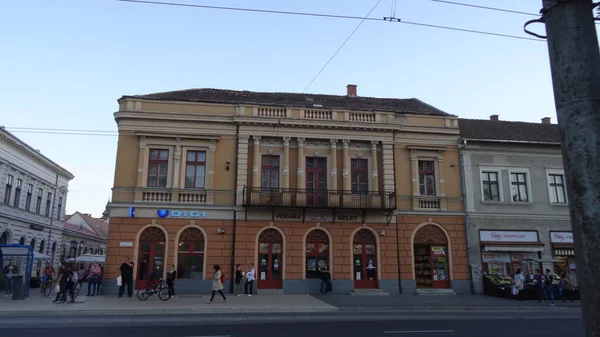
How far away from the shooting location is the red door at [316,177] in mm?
24344

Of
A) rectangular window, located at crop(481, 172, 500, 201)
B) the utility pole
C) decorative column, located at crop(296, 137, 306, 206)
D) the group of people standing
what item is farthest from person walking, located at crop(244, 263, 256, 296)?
the utility pole

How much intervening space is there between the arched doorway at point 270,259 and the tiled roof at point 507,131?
1344cm

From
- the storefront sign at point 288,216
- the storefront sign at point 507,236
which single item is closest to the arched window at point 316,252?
the storefront sign at point 288,216

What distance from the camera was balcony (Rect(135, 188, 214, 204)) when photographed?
909 inches

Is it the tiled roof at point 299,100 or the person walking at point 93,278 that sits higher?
the tiled roof at point 299,100

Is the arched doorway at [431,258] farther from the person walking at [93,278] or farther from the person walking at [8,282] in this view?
the person walking at [8,282]

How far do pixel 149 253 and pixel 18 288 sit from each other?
5920mm

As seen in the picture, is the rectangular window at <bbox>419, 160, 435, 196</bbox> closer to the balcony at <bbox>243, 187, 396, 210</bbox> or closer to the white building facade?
the balcony at <bbox>243, 187, 396, 210</bbox>

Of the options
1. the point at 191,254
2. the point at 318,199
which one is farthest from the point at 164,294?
the point at 318,199

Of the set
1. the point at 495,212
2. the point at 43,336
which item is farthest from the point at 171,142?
the point at 495,212

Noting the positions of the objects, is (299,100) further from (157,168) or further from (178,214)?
(178,214)

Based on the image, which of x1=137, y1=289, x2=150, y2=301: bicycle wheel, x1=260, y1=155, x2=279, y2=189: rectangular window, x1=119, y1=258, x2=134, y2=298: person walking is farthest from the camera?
x1=260, y1=155, x2=279, y2=189: rectangular window

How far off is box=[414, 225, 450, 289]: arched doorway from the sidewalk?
3.64 meters

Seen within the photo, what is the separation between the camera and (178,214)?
23094 millimetres
